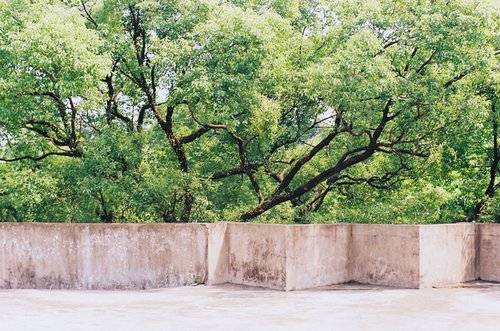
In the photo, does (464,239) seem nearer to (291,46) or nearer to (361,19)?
(361,19)

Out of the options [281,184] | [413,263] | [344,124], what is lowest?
[413,263]

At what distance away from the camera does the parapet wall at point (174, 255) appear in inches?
472

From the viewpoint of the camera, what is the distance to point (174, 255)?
12.2 meters

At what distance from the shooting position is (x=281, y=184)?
19.2 metres

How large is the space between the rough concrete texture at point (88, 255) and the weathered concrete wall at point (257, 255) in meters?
0.92

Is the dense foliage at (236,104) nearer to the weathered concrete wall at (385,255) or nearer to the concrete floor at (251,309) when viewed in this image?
the weathered concrete wall at (385,255)

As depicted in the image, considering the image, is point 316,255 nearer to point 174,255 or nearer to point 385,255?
point 385,255

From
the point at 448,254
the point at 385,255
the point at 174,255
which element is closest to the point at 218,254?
the point at 174,255

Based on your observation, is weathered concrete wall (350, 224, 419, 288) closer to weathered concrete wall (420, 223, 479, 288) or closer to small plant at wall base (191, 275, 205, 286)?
weathered concrete wall (420, 223, 479, 288)

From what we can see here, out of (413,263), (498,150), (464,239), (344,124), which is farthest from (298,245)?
(498,150)

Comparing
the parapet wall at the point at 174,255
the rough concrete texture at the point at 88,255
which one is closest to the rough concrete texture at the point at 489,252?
the parapet wall at the point at 174,255

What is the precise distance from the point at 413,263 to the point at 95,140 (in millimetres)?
8149

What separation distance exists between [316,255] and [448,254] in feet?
8.10

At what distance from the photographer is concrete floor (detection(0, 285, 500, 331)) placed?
28.6 ft
